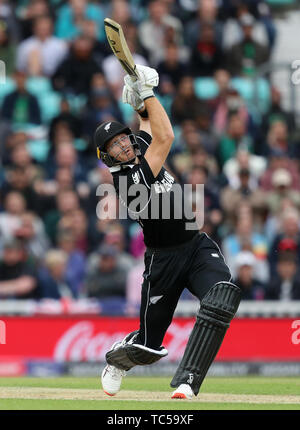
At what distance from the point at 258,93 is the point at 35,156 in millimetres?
3667

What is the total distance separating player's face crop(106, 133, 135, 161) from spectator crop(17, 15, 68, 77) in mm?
7702

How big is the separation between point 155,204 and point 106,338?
173 inches

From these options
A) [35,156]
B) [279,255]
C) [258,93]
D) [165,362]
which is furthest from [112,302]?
[258,93]

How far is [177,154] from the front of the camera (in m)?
14.8

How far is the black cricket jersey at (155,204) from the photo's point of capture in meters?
8.19

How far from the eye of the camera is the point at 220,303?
314 inches

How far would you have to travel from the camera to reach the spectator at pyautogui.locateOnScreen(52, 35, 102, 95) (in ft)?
51.1

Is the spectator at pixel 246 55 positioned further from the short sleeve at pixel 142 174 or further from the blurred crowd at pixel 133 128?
the short sleeve at pixel 142 174

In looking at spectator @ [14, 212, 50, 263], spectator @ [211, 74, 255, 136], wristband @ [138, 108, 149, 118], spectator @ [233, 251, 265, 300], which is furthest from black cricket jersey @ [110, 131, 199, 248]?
spectator @ [211, 74, 255, 136]

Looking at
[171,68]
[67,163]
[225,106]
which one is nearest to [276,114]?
[225,106]

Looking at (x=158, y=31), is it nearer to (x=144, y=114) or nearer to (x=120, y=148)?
(x=144, y=114)

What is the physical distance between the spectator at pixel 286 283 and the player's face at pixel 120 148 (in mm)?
5142

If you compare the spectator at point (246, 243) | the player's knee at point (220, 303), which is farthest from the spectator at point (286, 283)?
the player's knee at point (220, 303)

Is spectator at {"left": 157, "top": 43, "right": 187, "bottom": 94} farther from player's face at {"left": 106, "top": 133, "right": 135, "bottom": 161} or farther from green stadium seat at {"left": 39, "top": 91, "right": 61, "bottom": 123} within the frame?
player's face at {"left": 106, "top": 133, "right": 135, "bottom": 161}
